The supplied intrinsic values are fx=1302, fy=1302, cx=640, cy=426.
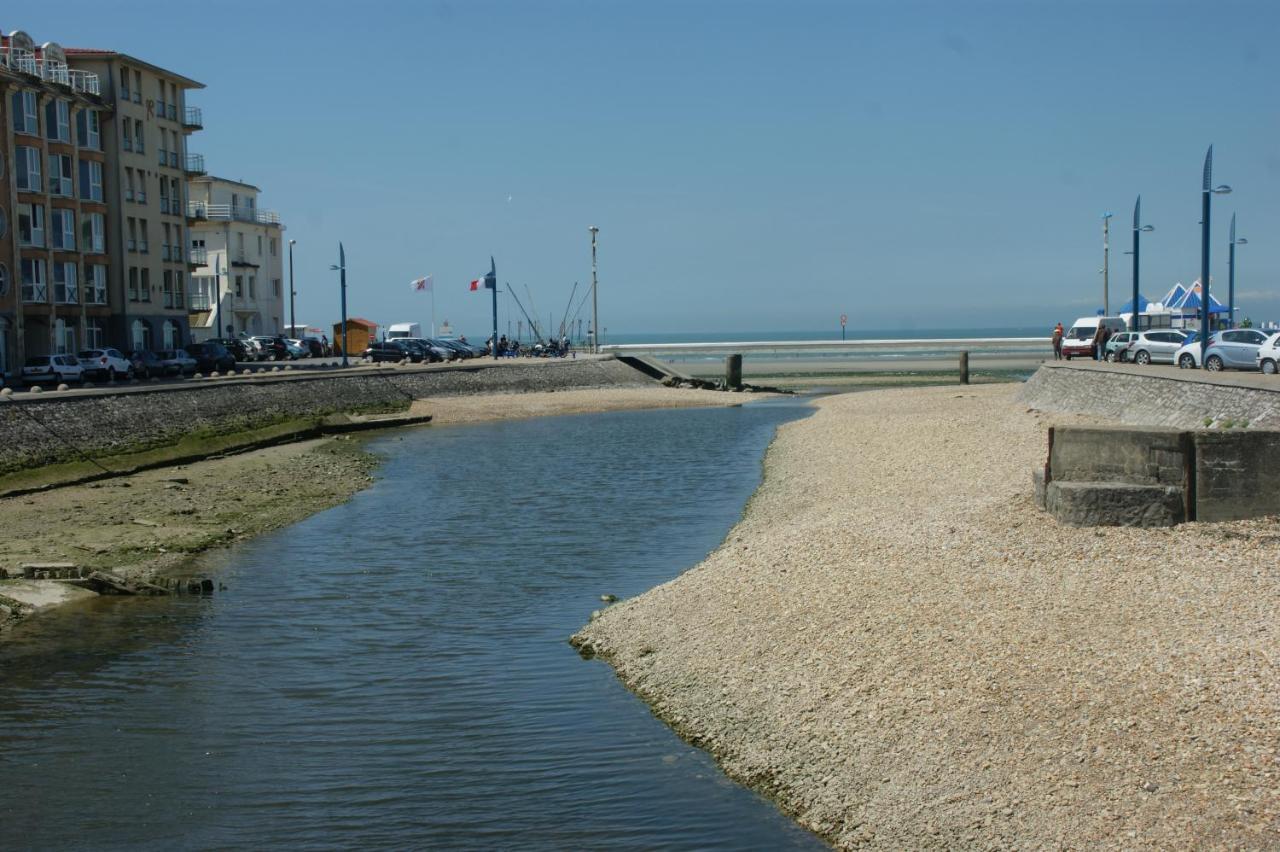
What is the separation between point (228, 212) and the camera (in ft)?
320

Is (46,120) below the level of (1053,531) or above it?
above

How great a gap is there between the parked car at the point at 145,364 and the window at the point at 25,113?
11.1m

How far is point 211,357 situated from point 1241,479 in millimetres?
60748

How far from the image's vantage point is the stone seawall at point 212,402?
3378 cm

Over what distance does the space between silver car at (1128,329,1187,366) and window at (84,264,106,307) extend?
1952 inches

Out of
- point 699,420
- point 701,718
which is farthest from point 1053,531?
point 699,420

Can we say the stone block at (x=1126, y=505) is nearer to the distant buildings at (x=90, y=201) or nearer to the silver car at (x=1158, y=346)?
the silver car at (x=1158, y=346)

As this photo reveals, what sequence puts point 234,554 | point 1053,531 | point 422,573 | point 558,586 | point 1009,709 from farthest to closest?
point 234,554
point 422,573
point 558,586
point 1053,531
point 1009,709

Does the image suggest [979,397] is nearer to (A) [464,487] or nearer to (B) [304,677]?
(A) [464,487]

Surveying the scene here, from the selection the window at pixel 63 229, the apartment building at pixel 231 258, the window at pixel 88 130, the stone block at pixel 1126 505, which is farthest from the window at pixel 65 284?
the stone block at pixel 1126 505

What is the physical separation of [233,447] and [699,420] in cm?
2126

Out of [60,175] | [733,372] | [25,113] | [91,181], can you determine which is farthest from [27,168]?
[733,372]

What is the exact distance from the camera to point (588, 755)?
37.9ft

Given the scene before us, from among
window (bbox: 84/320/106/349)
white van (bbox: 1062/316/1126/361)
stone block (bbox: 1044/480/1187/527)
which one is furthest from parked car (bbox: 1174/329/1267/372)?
window (bbox: 84/320/106/349)
